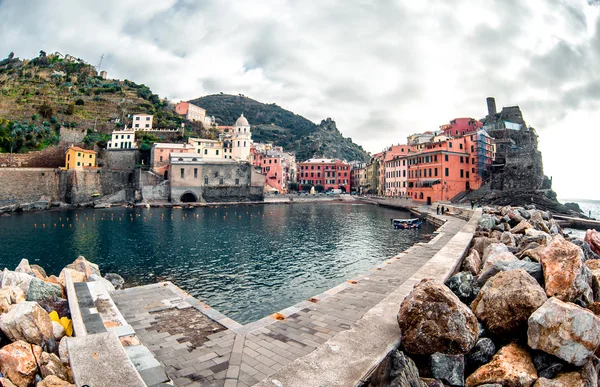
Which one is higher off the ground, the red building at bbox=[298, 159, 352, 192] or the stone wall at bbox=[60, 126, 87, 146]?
the stone wall at bbox=[60, 126, 87, 146]

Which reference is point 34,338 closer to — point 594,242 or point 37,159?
Answer: point 594,242

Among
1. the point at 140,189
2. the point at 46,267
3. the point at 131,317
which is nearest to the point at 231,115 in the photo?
the point at 140,189

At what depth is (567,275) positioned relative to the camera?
602 centimetres

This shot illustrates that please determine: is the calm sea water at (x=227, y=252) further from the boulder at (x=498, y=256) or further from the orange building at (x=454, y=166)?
the orange building at (x=454, y=166)

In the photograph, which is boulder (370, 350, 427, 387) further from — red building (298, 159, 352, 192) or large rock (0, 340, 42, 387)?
red building (298, 159, 352, 192)

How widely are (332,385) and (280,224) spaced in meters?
32.2

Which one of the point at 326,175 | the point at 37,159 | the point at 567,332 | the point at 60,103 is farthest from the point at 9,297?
the point at 60,103

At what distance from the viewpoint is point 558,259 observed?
6414 millimetres

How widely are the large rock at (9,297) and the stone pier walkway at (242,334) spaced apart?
2.18m

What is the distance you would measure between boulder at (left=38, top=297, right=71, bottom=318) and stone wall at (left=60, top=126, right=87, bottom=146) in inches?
2886

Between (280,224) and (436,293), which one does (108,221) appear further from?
(436,293)

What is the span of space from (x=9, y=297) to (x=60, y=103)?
8892cm

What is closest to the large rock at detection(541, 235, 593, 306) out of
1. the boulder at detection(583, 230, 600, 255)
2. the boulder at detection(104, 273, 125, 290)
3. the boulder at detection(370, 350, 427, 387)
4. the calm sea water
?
the boulder at detection(370, 350, 427, 387)

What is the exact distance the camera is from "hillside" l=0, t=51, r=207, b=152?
6438 centimetres
